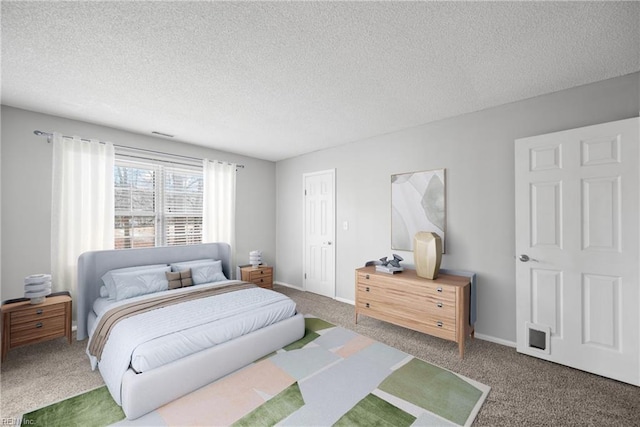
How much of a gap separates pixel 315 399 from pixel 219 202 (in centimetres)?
348

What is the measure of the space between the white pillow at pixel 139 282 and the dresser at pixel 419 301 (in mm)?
2460

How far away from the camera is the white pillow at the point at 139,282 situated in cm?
299

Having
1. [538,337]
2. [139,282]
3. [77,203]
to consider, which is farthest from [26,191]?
[538,337]

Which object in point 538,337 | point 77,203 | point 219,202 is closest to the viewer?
point 538,337

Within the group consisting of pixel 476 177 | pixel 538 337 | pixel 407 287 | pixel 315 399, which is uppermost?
pixel 476 177

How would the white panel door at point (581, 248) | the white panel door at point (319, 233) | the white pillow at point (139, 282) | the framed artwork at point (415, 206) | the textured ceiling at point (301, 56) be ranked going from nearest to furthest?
the textured ceiling at point (301, 56), the white panel door at point (581, 248), the white pillow at point (139, 282), the framed artwork at point (415, 206), the white panel door at point (319, 233)

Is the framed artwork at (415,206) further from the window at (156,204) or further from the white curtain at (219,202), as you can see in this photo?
the window at (156,204)

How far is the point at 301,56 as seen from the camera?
6.62 feet

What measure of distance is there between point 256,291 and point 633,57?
399 cm

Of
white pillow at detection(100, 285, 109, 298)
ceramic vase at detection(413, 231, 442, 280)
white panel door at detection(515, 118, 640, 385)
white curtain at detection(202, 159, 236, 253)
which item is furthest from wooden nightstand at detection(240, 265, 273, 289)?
white panel door at detection(515, 118, 640, 385)

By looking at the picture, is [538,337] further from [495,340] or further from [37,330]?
[37,330]

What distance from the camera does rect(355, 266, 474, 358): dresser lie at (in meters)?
2.64

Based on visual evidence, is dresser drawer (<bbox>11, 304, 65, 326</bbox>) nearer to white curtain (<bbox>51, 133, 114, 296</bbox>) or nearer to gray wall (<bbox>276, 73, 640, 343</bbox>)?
white curtain (<bbox>51, 133, 114, 296</bbox>)

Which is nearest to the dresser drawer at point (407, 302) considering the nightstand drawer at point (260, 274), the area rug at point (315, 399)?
the area rug at point (315, 399)
